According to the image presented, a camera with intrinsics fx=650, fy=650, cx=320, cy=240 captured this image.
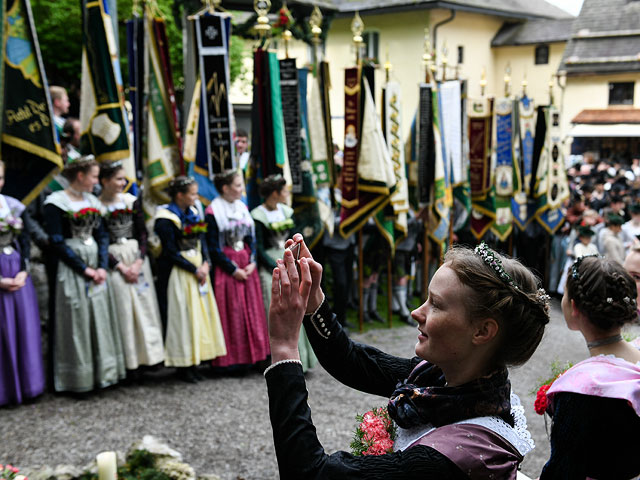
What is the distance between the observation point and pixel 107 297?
5637 mm

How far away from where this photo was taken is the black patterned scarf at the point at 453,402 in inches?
62.0

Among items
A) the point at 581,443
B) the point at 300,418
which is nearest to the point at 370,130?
the point at 581,443

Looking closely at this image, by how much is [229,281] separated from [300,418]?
473cm

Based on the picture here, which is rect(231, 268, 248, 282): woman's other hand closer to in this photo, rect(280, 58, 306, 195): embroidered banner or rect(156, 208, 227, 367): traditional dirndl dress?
rect(156, 208, 227, 367): traditional dirndl dress

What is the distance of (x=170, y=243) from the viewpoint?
5.80m

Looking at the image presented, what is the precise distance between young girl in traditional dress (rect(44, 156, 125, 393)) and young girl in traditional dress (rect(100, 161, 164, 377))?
110 millimetres

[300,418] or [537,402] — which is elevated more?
[300,418]

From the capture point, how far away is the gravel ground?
453cm

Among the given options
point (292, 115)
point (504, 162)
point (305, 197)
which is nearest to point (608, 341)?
point (305, 197)

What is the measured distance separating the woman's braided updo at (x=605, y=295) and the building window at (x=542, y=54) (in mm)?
28561

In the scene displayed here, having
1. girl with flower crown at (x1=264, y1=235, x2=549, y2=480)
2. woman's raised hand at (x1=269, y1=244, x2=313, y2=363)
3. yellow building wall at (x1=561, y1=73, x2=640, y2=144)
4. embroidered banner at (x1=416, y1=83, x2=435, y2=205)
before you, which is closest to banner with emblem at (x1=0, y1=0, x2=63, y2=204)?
girl with flower crown at (x1=264, y1=235, x2=549, y2=480)

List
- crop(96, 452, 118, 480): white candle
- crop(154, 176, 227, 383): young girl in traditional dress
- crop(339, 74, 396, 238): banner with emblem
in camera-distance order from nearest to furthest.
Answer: crop(96, 452, 118, 480): white candle < crop(154, 176, 227, 383): young girl in traditional dress < crop(339, 74, 396, 238): banner with emblem

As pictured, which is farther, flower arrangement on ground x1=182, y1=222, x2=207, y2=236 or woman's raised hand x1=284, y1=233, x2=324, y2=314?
flower arrangement on ground x1=182, y1=222, x2=207, y2=236

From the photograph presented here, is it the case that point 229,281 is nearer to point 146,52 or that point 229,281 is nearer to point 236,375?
point 236,375
